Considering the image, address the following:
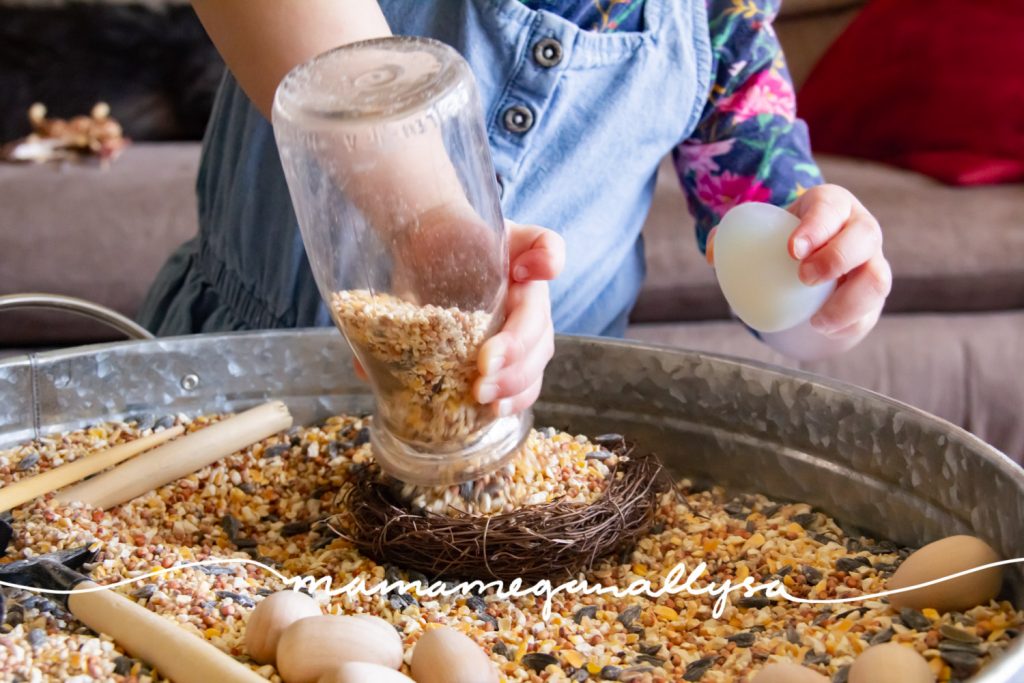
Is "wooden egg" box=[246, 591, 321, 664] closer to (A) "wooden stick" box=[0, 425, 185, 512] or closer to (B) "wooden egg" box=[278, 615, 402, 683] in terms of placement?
(B) "wooden egg" box=[278, 615, 402, 683]

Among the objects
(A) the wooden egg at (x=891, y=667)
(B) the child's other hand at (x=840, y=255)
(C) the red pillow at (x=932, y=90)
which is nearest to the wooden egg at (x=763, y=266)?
(B) the child's other hand at (x=840, y=255)

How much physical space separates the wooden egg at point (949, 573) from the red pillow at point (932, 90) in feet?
3.82

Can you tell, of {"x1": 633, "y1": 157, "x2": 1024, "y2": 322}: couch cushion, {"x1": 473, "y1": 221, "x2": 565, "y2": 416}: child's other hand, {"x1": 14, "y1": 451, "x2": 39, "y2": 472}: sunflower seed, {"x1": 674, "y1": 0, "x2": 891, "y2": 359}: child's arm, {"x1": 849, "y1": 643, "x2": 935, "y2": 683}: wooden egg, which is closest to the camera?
{"x1": 849, "y1": 643, "x2": 935, "y2": 683}: wooden egg

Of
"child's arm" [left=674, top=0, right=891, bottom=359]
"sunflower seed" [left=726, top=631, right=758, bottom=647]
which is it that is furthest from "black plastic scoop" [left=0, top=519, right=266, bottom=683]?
"child's arm" [left=674, top=0, right=891, bottom=359]

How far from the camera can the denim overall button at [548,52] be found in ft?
2.40

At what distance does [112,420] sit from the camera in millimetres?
706

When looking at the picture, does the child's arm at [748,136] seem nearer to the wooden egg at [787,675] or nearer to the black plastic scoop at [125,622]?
the wooden egg at [787,675]

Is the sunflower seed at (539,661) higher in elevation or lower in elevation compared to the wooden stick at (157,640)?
lower

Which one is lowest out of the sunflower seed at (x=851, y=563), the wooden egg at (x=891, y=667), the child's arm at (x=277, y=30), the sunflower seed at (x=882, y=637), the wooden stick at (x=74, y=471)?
the sunflower seed at (x=851, y=563)

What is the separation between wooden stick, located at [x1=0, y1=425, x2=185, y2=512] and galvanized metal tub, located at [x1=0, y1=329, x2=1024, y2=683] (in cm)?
3

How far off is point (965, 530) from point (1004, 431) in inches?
42.2

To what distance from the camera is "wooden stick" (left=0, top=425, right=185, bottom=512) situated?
23.9 inches

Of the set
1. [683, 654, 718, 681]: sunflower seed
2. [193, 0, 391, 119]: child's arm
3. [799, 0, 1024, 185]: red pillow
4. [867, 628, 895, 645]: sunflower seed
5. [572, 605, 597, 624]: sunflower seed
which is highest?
[193, 0, 391, 119]: child's arm

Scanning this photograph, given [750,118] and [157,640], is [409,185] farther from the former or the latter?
[750,118]
